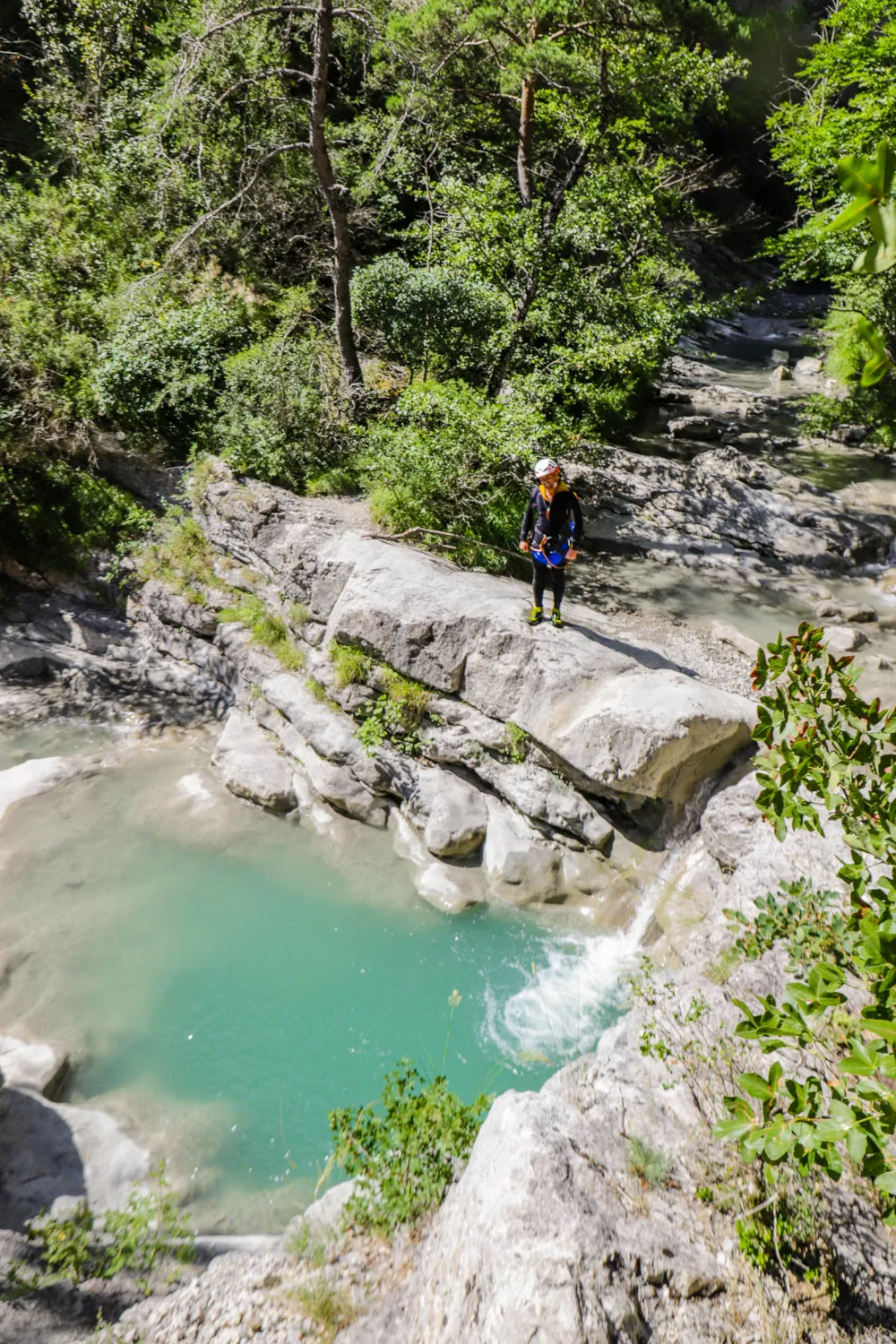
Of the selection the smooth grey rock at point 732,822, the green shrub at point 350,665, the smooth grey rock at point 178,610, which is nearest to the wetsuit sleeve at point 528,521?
the green shrub at point 350,665

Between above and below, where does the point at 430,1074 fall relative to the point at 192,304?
below

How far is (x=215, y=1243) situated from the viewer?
4773 millimetres

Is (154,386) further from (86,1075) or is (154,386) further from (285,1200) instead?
(285,1200)

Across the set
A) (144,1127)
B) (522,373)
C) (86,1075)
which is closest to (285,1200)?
(144,1127)

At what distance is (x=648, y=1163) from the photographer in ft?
13.0

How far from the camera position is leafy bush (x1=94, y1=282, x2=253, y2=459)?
36.2 feet

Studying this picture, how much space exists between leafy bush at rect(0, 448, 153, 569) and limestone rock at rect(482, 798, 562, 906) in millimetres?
7601

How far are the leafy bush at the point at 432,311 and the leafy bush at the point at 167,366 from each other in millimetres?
2385

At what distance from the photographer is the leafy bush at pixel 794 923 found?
202 inches

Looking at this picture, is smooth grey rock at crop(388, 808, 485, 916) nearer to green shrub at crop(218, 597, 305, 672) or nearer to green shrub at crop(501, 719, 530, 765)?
green shrub at crop(501, 719, 530, 765)

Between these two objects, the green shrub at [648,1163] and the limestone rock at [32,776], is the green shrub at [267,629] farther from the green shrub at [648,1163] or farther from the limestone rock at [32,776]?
the green shrub at [648,1163]

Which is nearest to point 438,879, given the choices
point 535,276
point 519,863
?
point 519,863

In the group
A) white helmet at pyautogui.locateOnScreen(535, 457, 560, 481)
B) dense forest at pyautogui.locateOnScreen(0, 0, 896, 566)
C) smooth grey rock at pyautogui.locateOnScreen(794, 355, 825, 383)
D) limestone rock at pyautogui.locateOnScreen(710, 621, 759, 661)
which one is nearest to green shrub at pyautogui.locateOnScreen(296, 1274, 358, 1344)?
white helmet at pyautogui.locateOnScreen(535, 457, 560, 481)

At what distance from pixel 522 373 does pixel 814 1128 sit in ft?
41.7
